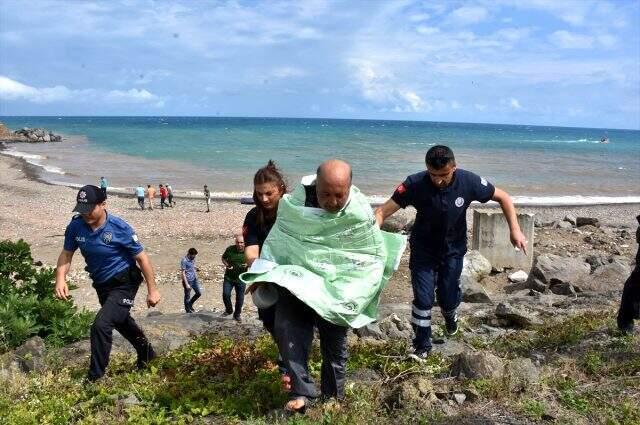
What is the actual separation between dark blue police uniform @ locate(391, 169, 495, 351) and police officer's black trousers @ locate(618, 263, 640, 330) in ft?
5.47

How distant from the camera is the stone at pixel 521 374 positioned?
4.11 metres

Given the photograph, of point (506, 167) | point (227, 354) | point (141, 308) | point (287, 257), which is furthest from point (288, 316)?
point (506, 167)

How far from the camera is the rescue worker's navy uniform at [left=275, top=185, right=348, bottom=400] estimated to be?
12.2 ft

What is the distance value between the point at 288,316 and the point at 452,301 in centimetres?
200

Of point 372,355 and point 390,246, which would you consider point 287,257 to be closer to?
point 390,246

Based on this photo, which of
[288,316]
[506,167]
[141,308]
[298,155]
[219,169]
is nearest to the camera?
[288,316]

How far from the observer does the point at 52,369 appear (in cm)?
531

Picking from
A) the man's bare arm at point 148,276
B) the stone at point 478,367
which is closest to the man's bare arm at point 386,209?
the stone at point 478,367

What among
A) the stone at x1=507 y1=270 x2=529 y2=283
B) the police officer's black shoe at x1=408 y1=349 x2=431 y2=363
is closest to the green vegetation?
the police officer's black shoe at x1=408 y1=349 x2=431 y2=363

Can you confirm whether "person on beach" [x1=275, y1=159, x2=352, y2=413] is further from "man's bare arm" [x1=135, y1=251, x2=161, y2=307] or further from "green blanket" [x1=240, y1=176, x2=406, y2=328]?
"man's bare arm" [x1=135, y1=251, x2=161, y2=307]

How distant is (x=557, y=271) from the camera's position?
10609mm

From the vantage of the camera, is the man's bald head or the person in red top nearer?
the man's bald head

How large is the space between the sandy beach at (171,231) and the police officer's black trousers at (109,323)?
21.6 ft

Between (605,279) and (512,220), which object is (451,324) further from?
(605,279)
